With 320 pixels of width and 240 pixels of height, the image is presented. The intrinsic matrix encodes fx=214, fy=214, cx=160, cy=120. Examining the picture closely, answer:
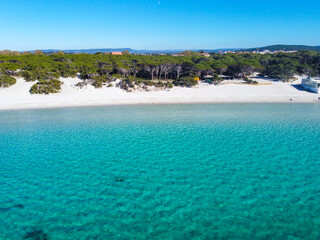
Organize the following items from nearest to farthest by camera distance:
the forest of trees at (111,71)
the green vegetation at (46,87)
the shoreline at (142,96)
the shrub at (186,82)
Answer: the shoreline at (142,96)
the green vegetation at (46,87)
the forest of trees at (111,71)
the shrub at (186,82)

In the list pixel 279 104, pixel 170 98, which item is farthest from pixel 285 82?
pixel 170 98

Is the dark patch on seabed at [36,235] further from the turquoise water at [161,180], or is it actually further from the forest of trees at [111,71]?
the forest of trees at [111,71]

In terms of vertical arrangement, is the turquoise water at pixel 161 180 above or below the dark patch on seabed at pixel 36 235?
above

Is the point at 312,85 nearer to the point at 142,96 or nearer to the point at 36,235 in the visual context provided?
the point at 142,96

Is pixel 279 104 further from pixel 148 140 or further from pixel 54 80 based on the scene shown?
pixel 54 80

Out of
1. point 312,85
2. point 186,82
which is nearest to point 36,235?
point 186,82

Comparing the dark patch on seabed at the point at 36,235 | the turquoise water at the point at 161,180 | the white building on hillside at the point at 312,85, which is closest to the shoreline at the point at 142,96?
the white building on hillside at the point at 312,85

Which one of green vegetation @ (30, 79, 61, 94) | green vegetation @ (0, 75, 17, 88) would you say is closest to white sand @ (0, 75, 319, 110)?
green vegetation @ (0, 75, 17, 88)
